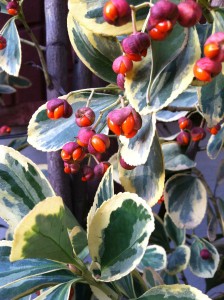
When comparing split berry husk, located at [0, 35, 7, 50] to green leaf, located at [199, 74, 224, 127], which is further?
split berry husk, located at [0, 35, 7, 50]

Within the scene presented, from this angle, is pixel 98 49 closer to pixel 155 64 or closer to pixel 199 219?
pixel 155 64

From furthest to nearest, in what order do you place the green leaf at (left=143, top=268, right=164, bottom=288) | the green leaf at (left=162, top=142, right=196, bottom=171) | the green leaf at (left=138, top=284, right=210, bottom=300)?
the green leaf at (left=162, top=142, right=196, bottom=171) → the green leaf at (left=143, top=268, right=164, bottom=288) → the green leaf at (left=138, top=284, right=210, bottom=300)

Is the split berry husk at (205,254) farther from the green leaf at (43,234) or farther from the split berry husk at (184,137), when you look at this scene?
the green leaf at (43,234)

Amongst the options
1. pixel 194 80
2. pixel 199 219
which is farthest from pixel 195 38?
pixel 199 219

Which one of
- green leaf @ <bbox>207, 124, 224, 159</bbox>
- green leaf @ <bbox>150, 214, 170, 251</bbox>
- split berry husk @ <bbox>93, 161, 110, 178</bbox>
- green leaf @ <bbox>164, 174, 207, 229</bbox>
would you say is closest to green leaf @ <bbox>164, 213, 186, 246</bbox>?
green leaf @ <bbox>150, 214, 170, 251</bbox>

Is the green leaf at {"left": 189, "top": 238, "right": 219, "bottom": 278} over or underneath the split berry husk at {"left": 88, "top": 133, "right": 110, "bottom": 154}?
underneath

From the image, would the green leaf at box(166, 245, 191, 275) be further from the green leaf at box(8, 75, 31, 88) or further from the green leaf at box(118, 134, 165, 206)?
the green leaf at box(8, 75, 31, 88)

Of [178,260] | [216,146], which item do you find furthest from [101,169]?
[178,260]
